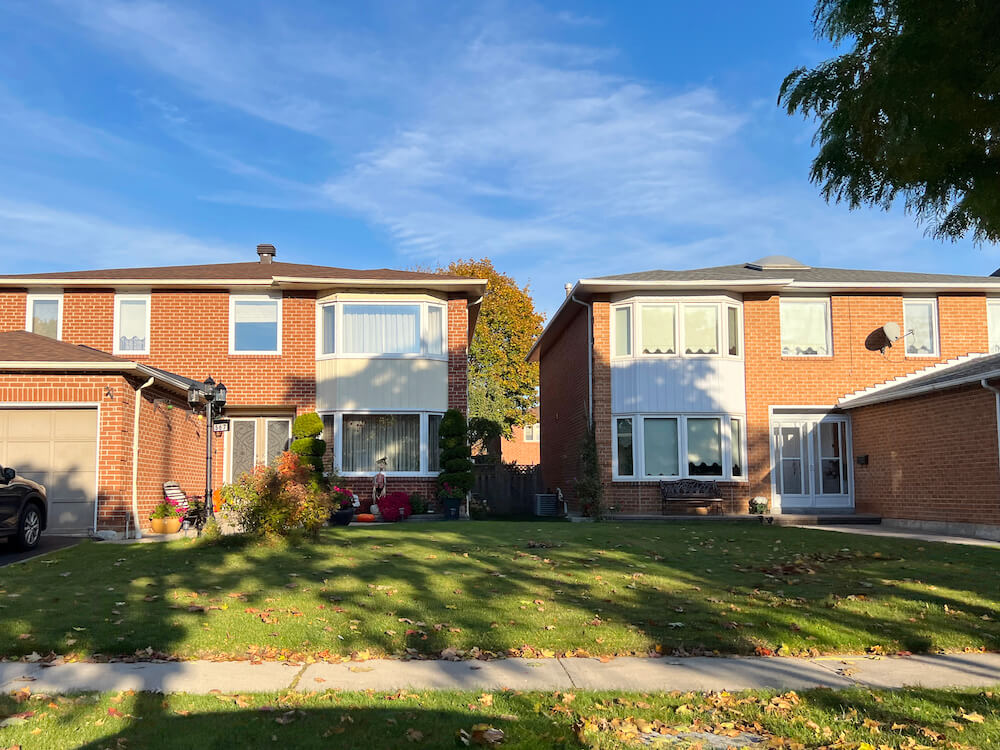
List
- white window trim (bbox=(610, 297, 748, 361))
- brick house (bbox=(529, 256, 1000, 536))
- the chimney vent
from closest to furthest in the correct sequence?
brick house (bbox=(529, 256, 1000, 536))
white window trim (bbox=(610, 297, 748, 361))
the chimney vent

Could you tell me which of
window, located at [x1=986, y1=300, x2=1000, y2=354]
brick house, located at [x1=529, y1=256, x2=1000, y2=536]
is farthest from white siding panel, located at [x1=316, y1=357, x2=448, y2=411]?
window, located at [x1=986, y1=300, x2=1000, y2=354]

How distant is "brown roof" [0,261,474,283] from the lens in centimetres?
1938

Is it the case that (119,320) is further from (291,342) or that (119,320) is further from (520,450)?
(520,450)

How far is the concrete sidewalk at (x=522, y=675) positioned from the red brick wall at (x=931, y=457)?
1037cm

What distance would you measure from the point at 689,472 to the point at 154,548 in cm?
1252

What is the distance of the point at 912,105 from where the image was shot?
714 centimetres

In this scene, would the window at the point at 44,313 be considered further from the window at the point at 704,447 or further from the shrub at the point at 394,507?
the window at the point at 704,447

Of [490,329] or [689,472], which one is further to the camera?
[490,329]

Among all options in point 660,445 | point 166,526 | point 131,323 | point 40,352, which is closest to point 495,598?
point 166,526

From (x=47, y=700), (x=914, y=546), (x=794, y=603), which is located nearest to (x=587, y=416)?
(x=914, y=546)

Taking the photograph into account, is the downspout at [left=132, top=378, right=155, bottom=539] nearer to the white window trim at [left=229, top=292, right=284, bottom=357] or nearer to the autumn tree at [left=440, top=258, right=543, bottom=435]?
the white window trim at [left=229, top=292, right=284, bottom=357]

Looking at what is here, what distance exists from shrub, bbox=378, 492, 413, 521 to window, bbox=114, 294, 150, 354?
7.00 m

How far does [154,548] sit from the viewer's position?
11617 mm

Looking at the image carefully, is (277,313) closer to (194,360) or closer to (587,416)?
(194,360)
